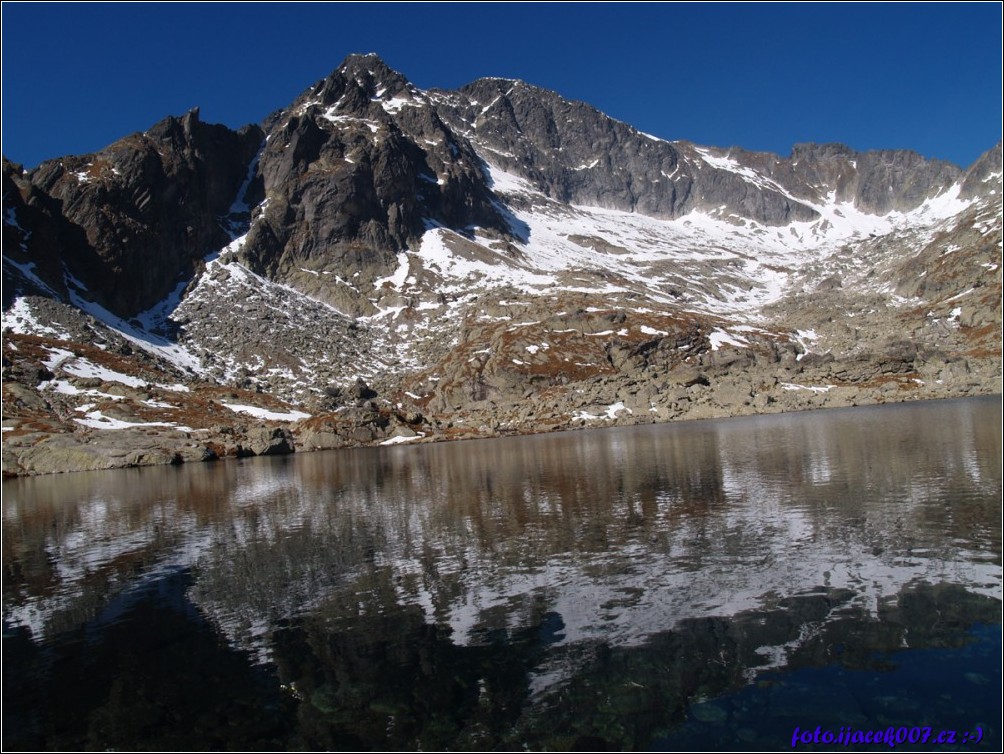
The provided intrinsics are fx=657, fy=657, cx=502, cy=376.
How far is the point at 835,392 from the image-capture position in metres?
146

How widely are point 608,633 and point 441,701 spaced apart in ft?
18.5

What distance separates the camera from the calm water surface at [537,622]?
14.8 meters

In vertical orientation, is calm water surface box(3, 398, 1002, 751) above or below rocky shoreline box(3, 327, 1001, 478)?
below

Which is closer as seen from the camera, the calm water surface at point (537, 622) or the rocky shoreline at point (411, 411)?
the calm water surface at point (537, 622)

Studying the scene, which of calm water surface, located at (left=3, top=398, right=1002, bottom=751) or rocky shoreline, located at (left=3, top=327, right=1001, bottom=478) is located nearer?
calm water surface, located at (left=3, top=398, right=1002, bottom=751)

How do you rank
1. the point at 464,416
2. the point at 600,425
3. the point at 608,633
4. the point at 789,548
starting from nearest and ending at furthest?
1. the point at 608,633
2. the point at 789,548
3. the point at 600,425
4. the point at 464,416

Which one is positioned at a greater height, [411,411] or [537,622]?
[411,411]

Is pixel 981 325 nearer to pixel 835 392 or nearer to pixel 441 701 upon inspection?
pixel 835 392

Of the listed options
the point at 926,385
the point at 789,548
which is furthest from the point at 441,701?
the point at 926,385

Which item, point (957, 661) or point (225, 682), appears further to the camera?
point (225, 682)

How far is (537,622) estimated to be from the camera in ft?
68.5

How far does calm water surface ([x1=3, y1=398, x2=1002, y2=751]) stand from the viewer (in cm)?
1482

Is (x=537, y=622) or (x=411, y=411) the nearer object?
(x=537, y=622)

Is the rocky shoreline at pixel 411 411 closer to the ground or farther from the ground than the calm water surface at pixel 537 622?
farther from the ground
